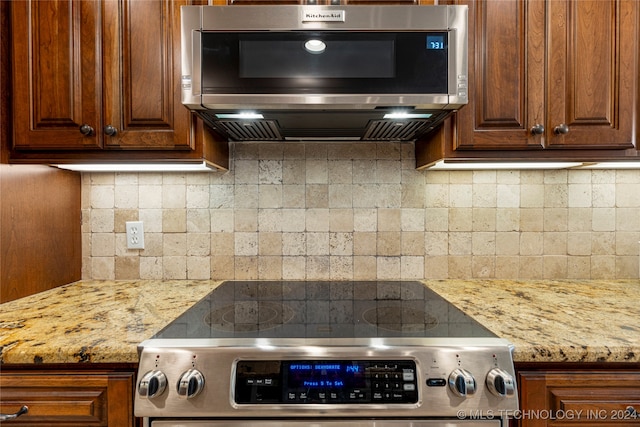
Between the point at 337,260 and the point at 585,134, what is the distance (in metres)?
1.00

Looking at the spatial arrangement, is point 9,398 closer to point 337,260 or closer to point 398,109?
point 337,260

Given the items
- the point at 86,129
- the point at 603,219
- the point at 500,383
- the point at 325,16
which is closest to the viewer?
the point at 500,383

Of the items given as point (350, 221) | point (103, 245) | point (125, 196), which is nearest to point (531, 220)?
point (350, 221)

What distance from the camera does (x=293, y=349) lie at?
80cm

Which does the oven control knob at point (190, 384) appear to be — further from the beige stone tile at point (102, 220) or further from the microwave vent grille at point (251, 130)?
the beige stone tile at point (102, 220)

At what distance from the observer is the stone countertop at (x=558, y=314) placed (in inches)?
31.5

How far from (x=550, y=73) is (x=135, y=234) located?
169 centimetres

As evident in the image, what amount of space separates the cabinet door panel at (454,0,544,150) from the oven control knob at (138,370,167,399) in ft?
3.59

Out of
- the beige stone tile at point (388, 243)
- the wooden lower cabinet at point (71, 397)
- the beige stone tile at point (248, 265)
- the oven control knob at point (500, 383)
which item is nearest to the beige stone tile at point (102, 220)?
the beige stone tile at point (248, 265)

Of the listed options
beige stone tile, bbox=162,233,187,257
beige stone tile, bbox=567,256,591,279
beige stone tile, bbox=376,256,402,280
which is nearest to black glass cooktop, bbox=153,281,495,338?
beige stone tile, bbox=376,256,402,280

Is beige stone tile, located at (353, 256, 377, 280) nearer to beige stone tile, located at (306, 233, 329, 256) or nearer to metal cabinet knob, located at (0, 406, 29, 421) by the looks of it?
beige stone tile, located at (306, 233, 329, 256)

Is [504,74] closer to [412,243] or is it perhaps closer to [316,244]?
[412,243]

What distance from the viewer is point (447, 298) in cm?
121

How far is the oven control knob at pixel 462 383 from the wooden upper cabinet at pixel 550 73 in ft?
2.34
